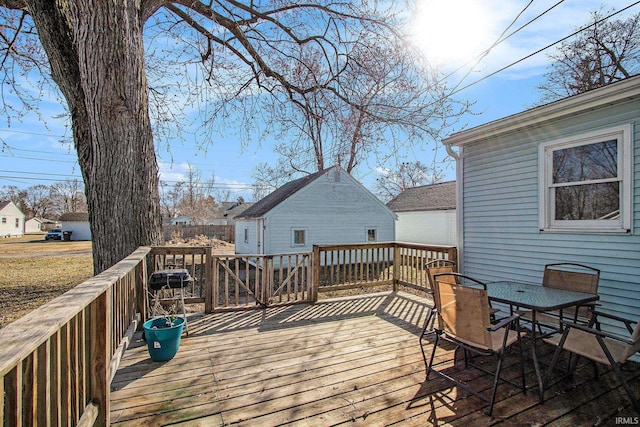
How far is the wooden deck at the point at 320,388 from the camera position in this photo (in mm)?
2252

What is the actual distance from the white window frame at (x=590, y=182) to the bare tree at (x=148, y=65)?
118 inches

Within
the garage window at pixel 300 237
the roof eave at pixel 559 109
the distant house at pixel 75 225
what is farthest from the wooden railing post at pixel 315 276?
the distant house at pixel 75 225

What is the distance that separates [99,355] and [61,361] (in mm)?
487

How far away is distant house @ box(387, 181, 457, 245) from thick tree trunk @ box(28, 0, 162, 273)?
15849 millimetres

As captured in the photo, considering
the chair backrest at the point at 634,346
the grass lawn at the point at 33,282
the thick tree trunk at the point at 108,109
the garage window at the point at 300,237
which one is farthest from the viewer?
the garage window at the point at 300,237

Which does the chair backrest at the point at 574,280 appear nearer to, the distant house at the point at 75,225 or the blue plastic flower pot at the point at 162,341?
the blue plastic flower pot at the point at 162,341

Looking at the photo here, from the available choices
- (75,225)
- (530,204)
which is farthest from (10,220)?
(530,204)

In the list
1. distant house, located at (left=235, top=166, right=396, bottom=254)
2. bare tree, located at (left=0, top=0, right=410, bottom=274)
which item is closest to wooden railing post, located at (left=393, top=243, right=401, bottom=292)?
bare tree, located at (left=0, top=0, right=410, bottom=274)

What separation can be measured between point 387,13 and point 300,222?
921 centimetres

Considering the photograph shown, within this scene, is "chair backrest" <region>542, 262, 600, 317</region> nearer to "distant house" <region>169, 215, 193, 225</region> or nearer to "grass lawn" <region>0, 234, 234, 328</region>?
"grass lawn" <region>0, 234, 234, 328</region>

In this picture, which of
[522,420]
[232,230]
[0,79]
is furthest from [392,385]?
[232,230]

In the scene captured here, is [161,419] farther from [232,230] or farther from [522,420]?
[232,230]

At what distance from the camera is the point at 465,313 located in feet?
8.53

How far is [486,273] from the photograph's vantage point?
4.99 metres
